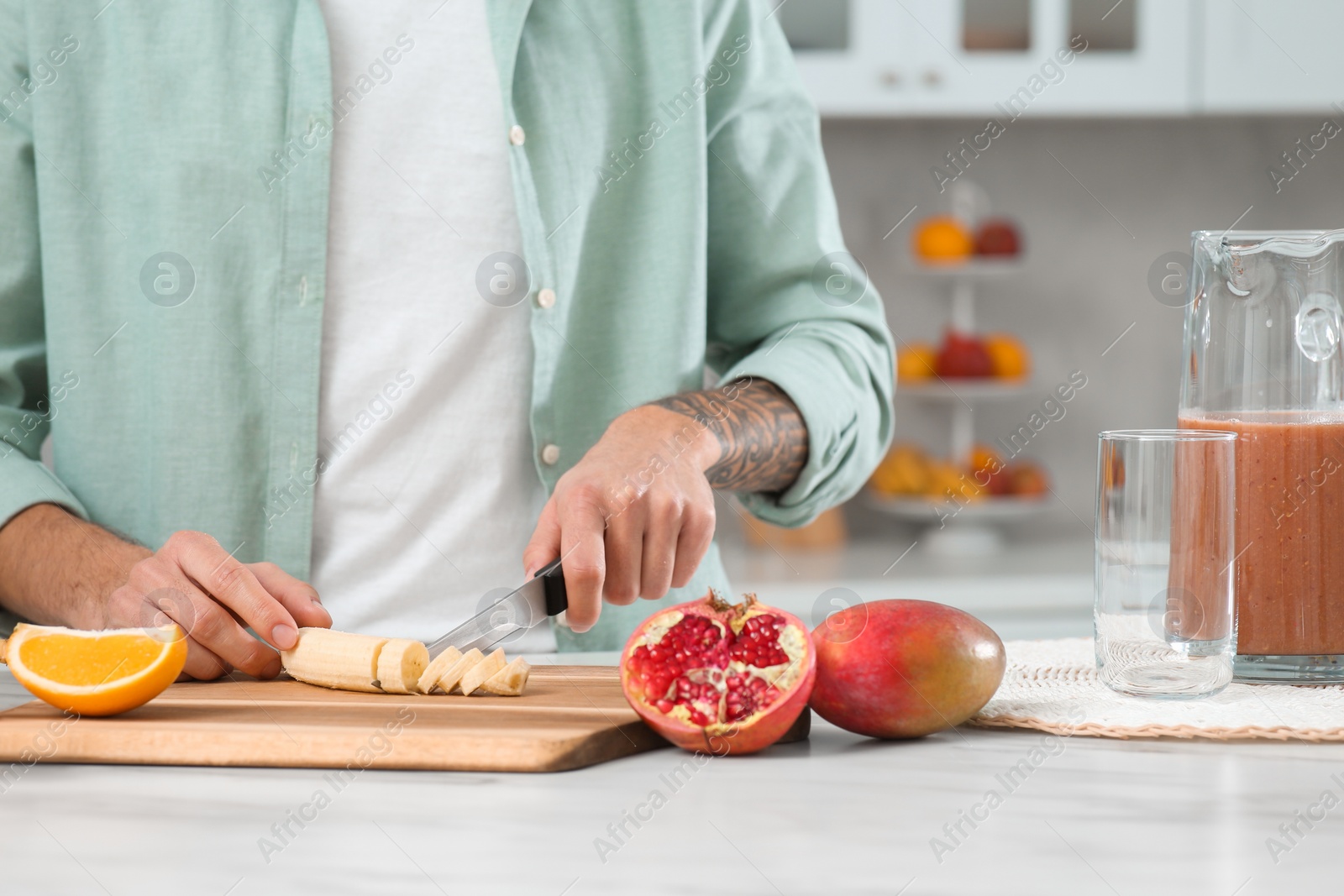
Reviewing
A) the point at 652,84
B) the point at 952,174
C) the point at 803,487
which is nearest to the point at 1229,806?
the point at 803,487

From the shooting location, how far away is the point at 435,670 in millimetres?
844

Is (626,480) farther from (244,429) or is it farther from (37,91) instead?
(37,91)

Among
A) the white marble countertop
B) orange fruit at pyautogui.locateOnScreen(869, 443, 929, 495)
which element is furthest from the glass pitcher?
orange fruit at pyautogui.locateOnScreen(869, 443, 929, 495)

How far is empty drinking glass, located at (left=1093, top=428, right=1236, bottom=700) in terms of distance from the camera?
Answer: 2.55ft

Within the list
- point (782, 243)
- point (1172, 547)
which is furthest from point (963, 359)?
point (1172, 547)

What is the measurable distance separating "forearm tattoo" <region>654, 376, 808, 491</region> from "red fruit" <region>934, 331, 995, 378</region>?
1587mm

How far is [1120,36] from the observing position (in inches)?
99.0

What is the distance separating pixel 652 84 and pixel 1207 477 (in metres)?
0.70

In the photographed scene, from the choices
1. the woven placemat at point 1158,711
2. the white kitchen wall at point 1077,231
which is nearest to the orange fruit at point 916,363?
the white kitchen wall at point 1077,231

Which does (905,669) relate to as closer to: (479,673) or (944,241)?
(479,673)

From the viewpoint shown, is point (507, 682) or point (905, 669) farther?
point (507, 682)

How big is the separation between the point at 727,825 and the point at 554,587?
32 cm

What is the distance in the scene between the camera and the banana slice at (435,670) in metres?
0.84

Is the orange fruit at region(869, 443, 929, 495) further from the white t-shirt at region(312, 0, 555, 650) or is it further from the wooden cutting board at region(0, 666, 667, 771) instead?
the wooden cutting board at region(0, 666, 667, 771)
